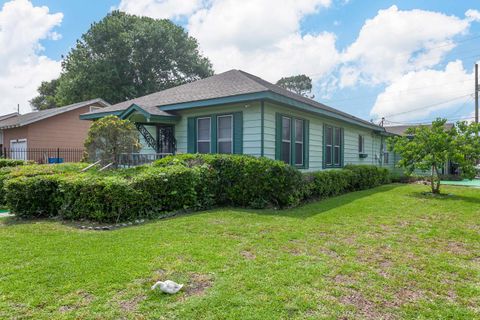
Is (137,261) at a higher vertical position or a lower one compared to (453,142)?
lower

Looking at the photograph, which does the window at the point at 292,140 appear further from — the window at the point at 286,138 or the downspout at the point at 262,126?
the downspout at the point at 262,126

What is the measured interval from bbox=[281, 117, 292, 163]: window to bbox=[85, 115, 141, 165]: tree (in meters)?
4.39

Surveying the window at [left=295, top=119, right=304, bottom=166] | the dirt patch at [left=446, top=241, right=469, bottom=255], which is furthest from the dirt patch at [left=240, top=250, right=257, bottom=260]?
the window at [left=295, top=119, right=304, bottom=166]

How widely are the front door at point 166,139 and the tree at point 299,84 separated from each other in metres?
35.5

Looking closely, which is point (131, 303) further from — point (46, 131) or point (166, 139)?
point (46, 131)

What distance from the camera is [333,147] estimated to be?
1316 centimetres

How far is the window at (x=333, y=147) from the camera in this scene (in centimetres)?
1269

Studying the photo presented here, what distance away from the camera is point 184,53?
31734 mm

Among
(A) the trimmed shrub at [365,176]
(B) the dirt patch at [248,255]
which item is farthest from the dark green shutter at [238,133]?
(B) the dirt patch at [248,255]

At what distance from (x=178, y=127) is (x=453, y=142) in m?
8.93

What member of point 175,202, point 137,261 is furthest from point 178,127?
point 137,261

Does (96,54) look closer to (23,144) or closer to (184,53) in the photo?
(184,53)

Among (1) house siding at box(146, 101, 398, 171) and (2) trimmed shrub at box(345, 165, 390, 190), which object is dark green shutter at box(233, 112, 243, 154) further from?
(2) trimmed shrub at box(345, 165, 390, 190)

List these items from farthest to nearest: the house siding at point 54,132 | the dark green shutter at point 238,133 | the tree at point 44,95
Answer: the tree at point 44,95 → the house siding at point 54,132 → the dark green shutter at point 238,133
